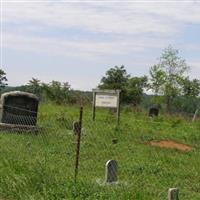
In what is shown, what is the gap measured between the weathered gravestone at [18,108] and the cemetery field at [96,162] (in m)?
0.97

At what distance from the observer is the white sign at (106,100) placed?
2497 centimetres

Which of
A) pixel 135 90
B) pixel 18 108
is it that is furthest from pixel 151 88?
pixel 18 108

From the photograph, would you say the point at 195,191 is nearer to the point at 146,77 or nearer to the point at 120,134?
the point at 120,134

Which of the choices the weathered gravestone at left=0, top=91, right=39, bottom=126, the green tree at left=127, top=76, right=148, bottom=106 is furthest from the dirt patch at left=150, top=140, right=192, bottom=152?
the green tree at left=127, top=76, right=148, bottom=106

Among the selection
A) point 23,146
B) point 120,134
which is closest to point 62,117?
point 120,134

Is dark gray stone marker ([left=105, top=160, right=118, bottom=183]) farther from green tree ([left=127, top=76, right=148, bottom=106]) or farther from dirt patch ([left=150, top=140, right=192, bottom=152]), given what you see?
green tree ([left=127, top=76, right=148, bottom=106])

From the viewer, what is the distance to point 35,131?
62.0 feet

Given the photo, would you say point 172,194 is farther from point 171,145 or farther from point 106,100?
point 106,100

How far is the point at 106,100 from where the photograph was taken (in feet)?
82.8

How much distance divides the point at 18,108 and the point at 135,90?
4246 centimetres

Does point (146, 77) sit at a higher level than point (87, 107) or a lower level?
higher

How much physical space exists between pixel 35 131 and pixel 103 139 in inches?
91.7

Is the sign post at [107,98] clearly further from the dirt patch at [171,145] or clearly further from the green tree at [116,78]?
the green tree at [116,78]

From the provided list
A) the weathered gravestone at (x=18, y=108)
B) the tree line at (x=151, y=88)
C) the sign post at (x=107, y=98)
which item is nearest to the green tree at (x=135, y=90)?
the tree line at (x=151, y=88)
